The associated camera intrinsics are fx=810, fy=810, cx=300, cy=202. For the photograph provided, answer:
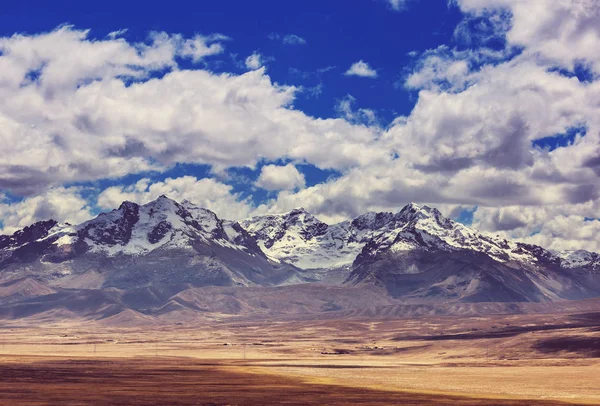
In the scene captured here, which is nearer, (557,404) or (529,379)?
(557,404)

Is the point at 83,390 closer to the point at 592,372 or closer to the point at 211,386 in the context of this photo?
the point at 211,386

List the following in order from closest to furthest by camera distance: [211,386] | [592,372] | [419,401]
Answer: [419,401], [211,386], [592,372]

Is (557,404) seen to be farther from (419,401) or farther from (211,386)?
(211,386)

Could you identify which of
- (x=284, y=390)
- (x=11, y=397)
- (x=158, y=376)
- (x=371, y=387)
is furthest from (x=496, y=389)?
(x=11, y=397)

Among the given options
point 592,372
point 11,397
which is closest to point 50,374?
point 11,397

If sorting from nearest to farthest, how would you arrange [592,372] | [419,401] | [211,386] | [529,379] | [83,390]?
[419,401] < [83,390] < [211,386] < [529,379] < [592,372]

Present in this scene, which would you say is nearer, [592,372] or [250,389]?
[250,389]

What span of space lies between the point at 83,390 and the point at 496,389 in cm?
7567

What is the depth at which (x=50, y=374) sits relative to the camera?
17750 cm

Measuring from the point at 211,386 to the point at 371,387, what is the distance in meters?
30.4

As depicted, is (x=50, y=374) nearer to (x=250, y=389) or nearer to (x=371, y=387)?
(x=250, y=389)

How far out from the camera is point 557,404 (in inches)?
4847

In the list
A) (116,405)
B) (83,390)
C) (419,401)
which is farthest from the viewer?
(83,390)

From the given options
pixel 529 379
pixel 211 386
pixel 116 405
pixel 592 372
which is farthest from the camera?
pixel 592 372
